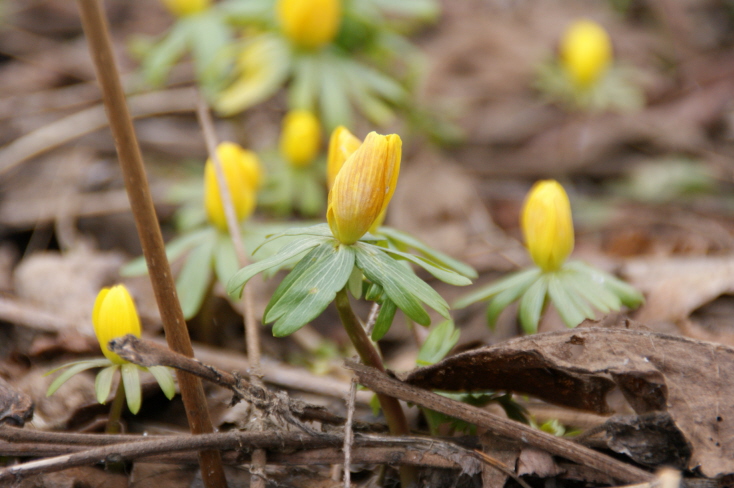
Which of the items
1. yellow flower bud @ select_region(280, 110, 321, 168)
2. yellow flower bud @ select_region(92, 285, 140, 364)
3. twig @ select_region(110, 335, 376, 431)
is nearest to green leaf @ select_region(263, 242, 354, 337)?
twig @ select_region(110, 335, 376, 431)

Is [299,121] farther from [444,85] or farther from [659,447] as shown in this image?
[444,85]

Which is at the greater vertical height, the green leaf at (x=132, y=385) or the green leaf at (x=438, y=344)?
the green leaf at (x=132, y=385)

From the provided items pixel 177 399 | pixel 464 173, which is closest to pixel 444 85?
pixel 464 173

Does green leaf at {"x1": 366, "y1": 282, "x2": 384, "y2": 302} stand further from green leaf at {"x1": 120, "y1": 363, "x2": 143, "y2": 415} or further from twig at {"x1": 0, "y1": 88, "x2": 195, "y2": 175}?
twig at {"x1": 0, "y1": 88, "x2": 195, "y2": 175}

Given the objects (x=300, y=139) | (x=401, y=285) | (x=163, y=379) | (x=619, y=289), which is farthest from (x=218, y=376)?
(x=300, y=139)

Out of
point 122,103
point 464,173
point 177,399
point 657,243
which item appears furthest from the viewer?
point 464,173

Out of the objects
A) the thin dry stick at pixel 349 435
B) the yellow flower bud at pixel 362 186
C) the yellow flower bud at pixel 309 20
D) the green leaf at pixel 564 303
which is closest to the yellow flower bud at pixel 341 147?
the yellow flower bud at pixel 362 186

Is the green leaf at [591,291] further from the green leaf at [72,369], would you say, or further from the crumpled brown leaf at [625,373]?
the green leaf at [72,369]
